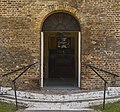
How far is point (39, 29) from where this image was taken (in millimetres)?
11992

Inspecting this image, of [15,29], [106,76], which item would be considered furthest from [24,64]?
[106,76]

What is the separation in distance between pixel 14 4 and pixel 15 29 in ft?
3.05

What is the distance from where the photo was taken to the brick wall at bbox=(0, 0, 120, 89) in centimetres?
1186

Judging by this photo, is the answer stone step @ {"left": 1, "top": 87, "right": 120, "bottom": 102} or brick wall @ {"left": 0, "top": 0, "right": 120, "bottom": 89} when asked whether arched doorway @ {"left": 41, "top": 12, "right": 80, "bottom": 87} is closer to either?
brick wall @ {"left": 0, "top": 0, "right": 120, "bottom": 89}

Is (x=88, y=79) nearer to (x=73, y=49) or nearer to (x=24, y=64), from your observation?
(x=24, y=64)

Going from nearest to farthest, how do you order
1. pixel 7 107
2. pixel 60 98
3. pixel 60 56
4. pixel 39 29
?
1. pixel 7 107
2. pixel 60 98
3. pixel 39 29
4. pixel 60 56

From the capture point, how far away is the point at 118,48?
11.9 meters

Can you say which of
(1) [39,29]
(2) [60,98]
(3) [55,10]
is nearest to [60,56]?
(1) [39,29]

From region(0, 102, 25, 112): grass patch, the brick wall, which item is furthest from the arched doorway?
region(0, 102, 25, 112): grass patch

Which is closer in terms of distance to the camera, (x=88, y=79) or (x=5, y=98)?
(x=5, y=98)

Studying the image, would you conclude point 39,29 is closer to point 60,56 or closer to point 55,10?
point 55,10

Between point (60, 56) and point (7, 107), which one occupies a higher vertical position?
point (60, 56)

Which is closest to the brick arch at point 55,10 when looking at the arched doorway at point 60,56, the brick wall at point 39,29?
the brick wall at point 39,29

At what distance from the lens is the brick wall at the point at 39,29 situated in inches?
467
